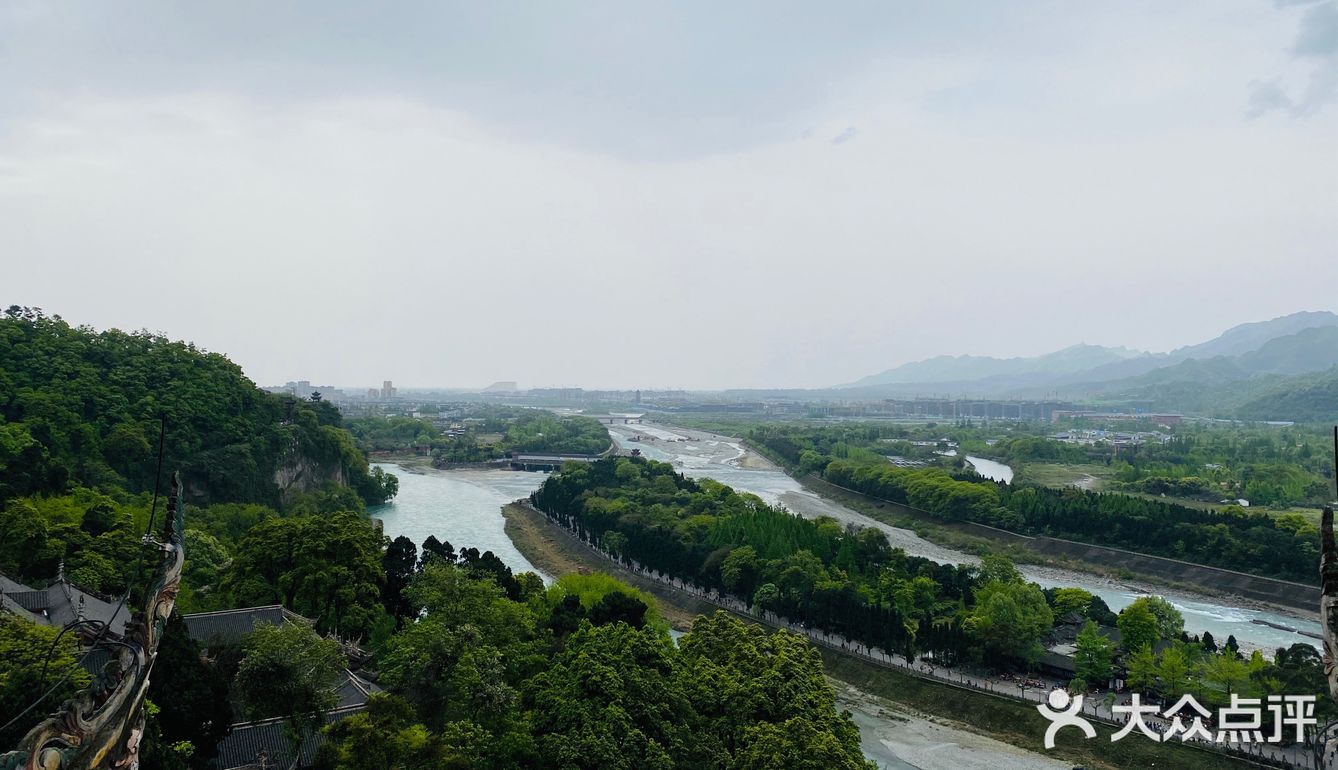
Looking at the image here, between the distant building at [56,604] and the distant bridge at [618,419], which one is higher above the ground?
the distant building at [56,604]

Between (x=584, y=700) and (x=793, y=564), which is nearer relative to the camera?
(x=584, y=700)

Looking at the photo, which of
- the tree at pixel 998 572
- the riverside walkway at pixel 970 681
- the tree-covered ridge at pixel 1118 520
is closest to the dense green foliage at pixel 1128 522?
the tree-covered ridge at pixel 1118 520

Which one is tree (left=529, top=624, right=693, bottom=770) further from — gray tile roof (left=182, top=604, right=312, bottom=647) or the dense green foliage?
the dense green foliage

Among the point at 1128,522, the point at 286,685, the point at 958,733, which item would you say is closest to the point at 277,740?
the point at 286,685

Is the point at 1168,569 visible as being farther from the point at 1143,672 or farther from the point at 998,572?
the point at 1143,672

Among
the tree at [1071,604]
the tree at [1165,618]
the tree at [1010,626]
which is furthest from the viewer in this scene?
the tree at [1071,604]

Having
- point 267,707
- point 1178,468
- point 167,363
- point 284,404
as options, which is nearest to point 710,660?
point 267,707

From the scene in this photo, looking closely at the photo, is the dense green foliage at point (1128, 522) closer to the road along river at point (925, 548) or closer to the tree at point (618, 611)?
the road along river at point (925, 548)
